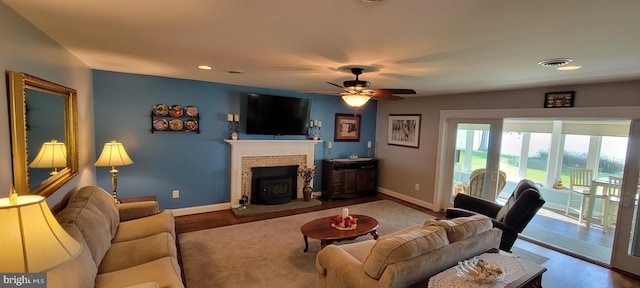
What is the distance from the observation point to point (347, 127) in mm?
6227

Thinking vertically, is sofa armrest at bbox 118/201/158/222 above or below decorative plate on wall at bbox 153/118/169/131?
below

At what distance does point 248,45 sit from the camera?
2217 millimetres

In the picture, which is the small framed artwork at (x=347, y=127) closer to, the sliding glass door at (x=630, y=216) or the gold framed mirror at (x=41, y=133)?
the sliding glass door at (x=630, y=216)

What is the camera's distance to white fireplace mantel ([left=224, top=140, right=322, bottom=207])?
487 cm

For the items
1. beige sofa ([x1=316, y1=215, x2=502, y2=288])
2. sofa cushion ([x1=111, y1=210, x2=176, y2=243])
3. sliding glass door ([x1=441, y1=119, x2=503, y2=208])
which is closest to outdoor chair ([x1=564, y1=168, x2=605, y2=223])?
sliding glass door ([x1=441, y1=119, x2=503, y2=208])

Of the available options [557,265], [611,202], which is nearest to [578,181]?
[611,202]

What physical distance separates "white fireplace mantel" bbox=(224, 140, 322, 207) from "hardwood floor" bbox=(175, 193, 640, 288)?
1.48ft

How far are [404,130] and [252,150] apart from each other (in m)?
3.22

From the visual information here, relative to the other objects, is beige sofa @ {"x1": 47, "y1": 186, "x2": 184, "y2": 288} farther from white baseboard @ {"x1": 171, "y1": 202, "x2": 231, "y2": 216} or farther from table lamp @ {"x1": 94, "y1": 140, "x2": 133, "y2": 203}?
white baseboard @ {"x1": 171, "y1": 202, "x2": 231, "y2": 216}

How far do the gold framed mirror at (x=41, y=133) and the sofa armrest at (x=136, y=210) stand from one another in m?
0.62

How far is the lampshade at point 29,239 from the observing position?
960 millimetres

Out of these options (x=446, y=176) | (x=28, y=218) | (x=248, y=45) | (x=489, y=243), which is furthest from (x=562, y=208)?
(x=28, y=218)

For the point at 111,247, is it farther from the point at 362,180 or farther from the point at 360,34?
the point at 362,180

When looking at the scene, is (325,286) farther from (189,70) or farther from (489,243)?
(189,70)
